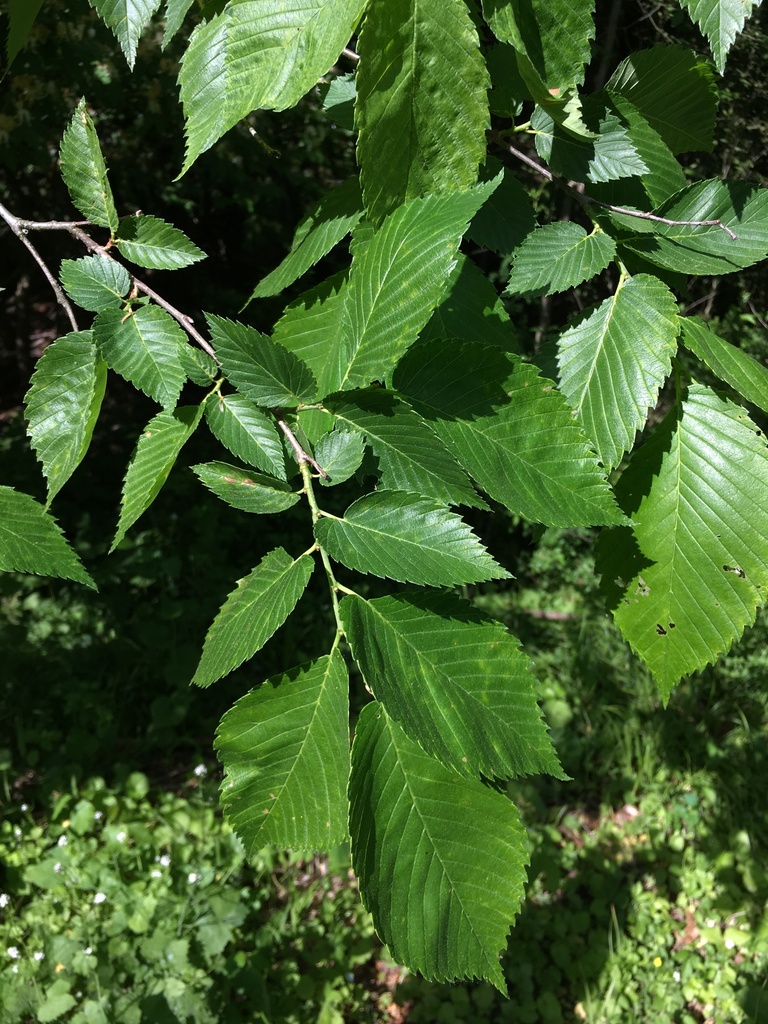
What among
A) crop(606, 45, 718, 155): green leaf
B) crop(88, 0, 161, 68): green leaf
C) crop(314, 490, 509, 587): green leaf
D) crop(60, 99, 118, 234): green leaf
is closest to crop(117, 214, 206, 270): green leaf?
crop(60, 99, 118, 234): green leaf

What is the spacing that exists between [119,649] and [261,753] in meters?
3.11

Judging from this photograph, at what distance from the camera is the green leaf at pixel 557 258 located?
2.53 feet

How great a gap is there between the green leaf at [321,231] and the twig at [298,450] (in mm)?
213

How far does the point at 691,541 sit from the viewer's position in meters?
0.78

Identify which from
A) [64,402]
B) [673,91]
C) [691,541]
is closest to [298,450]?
[64,402]

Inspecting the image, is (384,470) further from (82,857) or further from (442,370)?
(82,857)

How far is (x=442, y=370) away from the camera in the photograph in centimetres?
73

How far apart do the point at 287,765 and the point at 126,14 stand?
2.34ft

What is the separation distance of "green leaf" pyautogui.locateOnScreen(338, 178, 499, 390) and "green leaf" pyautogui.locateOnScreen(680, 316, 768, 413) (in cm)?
25

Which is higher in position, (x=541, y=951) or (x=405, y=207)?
(x=405, y=207)

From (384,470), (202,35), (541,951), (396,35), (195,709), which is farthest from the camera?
(195,709)

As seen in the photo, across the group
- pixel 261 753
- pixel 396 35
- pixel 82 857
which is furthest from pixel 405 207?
pixel 82 857

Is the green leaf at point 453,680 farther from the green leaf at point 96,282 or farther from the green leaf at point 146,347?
the green leaf at point 96,282

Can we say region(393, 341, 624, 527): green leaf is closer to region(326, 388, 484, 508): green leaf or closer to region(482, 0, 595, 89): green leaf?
region(326, 388, 484, 508): green leaf
